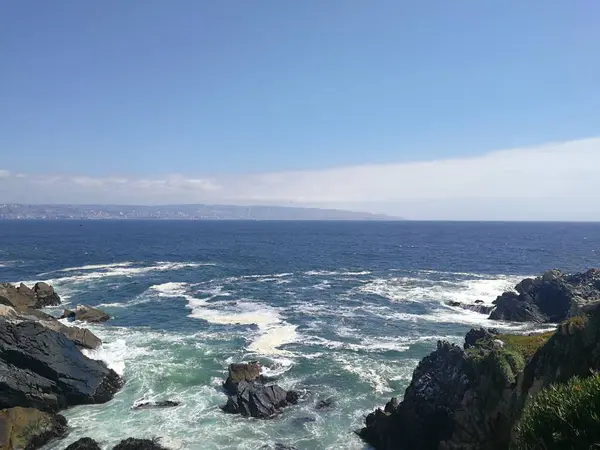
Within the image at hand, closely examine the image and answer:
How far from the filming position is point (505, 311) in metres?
67.1

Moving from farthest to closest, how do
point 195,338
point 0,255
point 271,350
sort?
point 0,255, point 195,338, point 271,350

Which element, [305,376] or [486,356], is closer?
[486,356]

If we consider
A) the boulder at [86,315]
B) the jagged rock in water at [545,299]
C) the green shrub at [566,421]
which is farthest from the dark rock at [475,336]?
the boulder at [86,315]

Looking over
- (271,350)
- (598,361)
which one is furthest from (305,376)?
(598,361)

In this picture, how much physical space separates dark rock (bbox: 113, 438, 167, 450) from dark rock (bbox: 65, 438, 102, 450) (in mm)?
1427

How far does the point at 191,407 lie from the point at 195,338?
58.2 feet

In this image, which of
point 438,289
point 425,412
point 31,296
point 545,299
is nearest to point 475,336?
point 425,412

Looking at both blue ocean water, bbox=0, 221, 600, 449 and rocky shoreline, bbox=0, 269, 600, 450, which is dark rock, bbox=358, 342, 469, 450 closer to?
rocky shoreline, bbox=0, 269, 600, 450

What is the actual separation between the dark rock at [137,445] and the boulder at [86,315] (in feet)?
112

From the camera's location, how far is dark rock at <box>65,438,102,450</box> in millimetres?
31828

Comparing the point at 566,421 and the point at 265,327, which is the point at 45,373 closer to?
the point at 265,327

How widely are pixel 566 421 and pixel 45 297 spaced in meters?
77.0

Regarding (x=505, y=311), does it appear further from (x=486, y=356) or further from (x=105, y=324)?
(x=105, y=324)

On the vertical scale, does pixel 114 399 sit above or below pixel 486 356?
below
